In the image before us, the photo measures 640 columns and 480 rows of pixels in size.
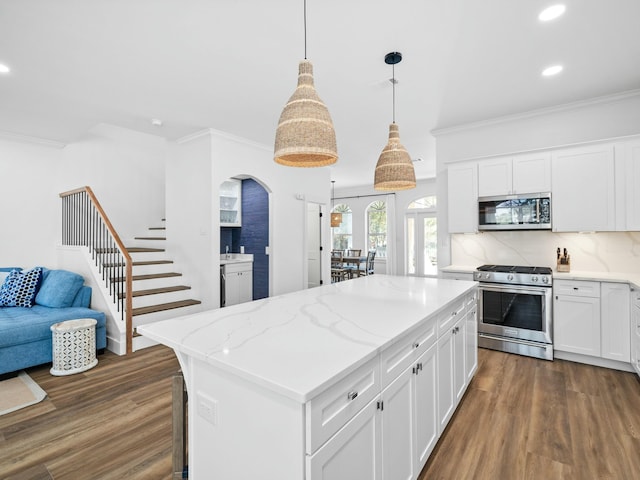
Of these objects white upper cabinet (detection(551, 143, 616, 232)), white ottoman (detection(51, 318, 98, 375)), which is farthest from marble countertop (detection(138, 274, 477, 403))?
white ottoman (detection(51, 318, 98, 375))

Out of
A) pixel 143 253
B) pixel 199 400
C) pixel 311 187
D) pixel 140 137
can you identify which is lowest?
pixel 199 400

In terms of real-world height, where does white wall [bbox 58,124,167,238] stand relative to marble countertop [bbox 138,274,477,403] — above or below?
above

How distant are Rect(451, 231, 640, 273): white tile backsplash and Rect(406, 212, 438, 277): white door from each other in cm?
418

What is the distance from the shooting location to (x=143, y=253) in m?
4.89

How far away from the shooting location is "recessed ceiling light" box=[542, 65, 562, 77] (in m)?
2.83

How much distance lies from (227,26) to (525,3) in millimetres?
1933

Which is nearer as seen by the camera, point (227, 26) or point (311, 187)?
point (227, 26)

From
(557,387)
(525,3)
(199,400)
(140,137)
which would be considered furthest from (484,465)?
(140,137)

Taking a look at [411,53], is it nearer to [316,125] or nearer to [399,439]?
[316,125]

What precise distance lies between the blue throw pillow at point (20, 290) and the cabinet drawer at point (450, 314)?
14.7 ft

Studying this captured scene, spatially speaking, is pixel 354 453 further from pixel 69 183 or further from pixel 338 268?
pixel 338 268

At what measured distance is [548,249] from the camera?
392 centimetres

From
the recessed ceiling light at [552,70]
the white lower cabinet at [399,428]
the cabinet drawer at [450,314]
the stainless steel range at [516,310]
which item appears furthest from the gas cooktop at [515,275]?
the white lower cabinet at [399,428]

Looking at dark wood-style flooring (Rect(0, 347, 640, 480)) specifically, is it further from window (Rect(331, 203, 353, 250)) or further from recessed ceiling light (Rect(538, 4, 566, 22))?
window (Rect(331, 203, 353, 250))
